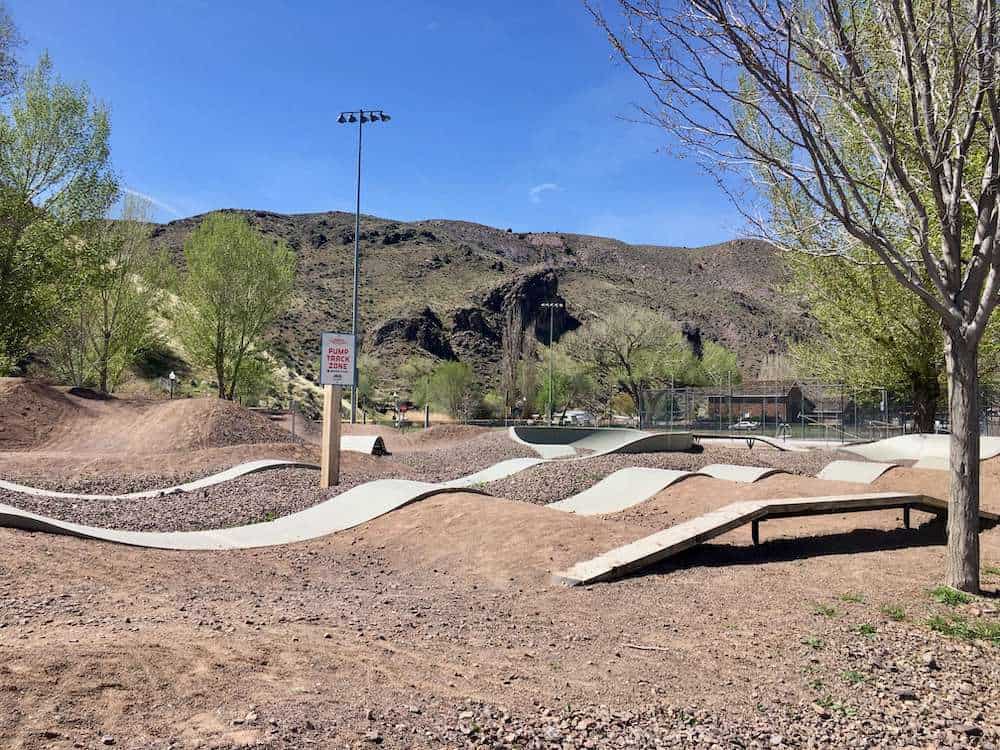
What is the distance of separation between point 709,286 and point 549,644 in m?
114

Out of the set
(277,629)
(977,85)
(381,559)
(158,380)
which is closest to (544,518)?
(381,559)

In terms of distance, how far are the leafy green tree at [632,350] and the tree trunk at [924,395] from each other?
36875mm

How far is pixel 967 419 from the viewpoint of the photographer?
5988 mm

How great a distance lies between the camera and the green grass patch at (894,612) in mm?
5243

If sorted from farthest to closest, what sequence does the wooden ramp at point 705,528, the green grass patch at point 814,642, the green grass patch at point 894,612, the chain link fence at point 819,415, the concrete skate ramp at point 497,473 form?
the chain link fence at point 819,415
the concrete skate ramp at point 497,473
the wooden ramp at point 705,528
the green grass patch at point 894,612
the green grass patch at point 814,642

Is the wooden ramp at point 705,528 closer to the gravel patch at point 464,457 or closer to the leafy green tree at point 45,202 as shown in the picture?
the gravel patch at point 464,457

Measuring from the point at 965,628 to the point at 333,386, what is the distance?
31.6 ft

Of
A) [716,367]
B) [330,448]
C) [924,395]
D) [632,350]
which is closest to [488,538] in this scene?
[330,448]

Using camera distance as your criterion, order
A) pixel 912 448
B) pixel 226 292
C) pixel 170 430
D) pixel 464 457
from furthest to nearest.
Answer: pixel 226 292, pixel 464 457, pixel 170 430, pixel 912 448

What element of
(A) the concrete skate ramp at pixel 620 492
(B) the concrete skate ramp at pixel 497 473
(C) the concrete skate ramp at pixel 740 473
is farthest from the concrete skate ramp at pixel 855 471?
(B) the concrete skate ramp at pixel 497 473

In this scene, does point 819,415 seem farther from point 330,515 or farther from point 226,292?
point 330,515

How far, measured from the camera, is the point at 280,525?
8.97 meters

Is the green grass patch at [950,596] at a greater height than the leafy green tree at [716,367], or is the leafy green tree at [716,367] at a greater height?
the leafy green tree at [716,367]

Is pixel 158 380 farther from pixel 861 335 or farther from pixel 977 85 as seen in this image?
pixel 977 85
